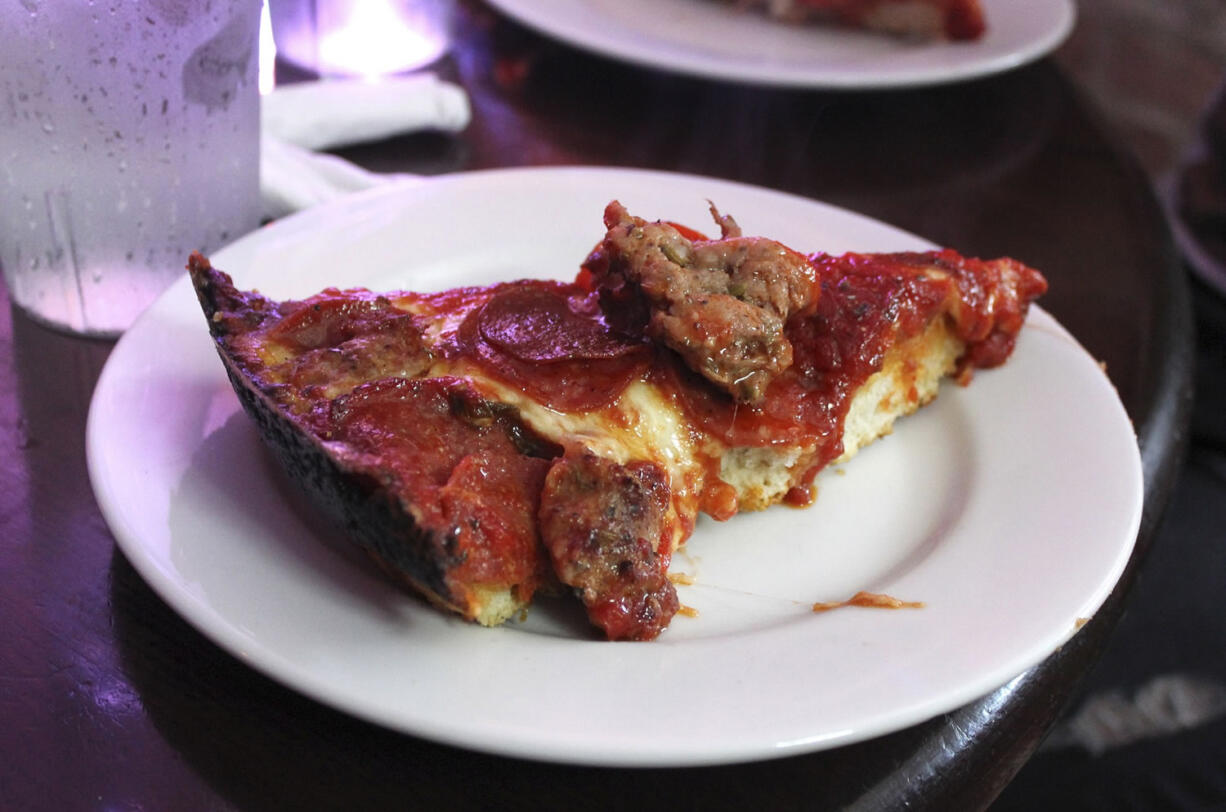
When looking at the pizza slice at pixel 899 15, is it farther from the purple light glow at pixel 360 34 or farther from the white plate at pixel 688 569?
the white plate at pixel 688 569

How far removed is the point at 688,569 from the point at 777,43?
2.38 m

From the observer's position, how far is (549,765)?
1210 mm

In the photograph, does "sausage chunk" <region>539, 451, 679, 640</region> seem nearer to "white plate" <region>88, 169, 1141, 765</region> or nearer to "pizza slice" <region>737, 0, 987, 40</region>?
"white plate" <region>88, 169, 1141, 765</region>

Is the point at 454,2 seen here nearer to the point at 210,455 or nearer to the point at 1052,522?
the point at 210,455

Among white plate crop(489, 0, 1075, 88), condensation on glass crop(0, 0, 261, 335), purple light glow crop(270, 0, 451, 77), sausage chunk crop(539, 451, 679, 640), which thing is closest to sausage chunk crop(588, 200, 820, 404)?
sausage chunk crop(539, 451, 679, 640)

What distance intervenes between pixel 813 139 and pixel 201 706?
232 centimetres

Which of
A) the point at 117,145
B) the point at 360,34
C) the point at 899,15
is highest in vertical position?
the point at 117,145

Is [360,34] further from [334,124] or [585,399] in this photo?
[585,399]

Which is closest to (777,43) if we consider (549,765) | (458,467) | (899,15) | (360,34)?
(899,15)

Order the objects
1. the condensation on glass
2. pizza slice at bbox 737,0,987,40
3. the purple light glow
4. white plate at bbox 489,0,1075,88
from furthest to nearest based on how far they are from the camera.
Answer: pizza slice at bbox 737,0,987,40 → the purple light glow → white plate at bbox 489,0,1075,88 → the condensation on glass

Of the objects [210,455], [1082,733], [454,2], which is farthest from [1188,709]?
[454,2]

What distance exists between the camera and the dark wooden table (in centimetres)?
118

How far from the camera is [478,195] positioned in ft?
7.34

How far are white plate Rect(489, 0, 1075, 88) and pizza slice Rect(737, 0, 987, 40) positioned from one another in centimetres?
4
